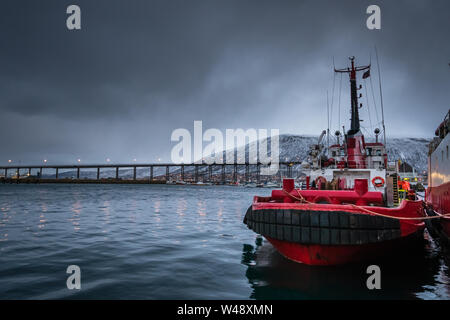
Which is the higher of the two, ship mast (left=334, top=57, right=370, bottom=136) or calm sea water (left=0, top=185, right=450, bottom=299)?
ship mast (left=334, top=57, right=370, bottom=136)

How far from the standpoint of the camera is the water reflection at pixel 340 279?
618 centimetres

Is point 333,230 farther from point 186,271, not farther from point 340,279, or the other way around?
point 186,271

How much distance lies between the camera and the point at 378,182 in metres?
12.5

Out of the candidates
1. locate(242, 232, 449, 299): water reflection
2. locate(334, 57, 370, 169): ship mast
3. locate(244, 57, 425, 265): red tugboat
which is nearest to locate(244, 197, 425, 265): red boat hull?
locate(244, 57, 425, 265): red tugboat

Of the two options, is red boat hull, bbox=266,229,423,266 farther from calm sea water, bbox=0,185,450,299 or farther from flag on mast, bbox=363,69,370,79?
flag on mast, bbox=363,69,370,79

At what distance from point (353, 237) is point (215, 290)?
355 centimetres

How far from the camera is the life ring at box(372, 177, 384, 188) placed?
1241 cm

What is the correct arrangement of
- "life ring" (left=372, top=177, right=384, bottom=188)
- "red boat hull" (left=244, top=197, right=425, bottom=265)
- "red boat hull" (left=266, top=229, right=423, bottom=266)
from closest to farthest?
"red boat hull" (left=244, top=197, right=425, bottom=265)
"red boat hull" (left=266, top=229, right=423, bottom=266)
"life ring" (left=372, top=177, right=384, bottom=188)

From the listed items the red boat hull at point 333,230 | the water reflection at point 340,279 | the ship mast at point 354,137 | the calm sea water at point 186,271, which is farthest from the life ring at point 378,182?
the red boat hull at point 333,230

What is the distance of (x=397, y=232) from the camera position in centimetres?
717

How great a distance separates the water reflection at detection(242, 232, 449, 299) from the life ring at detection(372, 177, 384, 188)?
3.57 meters

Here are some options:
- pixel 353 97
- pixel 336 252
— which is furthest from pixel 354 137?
pixel 336 252

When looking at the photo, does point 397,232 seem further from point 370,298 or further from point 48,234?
point 48,234

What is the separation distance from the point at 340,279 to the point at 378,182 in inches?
282
